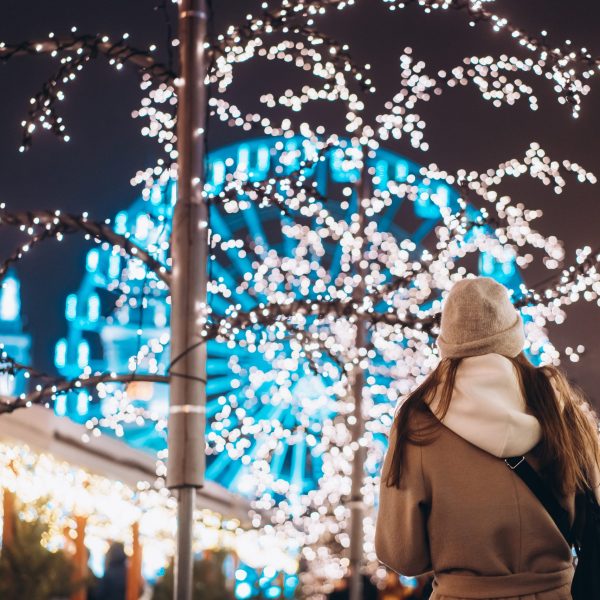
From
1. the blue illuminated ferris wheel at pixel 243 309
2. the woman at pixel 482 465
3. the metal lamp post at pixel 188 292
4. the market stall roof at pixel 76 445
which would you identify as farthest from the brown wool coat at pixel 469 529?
the blue illuminated ferris wheel at pixel 243 309

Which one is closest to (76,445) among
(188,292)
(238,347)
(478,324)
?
(188,292)

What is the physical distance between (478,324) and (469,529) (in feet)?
1.54

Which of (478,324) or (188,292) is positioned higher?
(188,292)

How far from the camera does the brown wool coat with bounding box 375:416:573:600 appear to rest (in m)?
2.28

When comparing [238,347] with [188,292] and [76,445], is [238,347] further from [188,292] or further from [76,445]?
[188,292]

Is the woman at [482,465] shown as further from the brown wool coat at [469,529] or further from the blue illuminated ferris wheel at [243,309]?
the blue illuminated ferris wheel at [243,309]

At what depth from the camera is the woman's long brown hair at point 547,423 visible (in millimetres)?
2332

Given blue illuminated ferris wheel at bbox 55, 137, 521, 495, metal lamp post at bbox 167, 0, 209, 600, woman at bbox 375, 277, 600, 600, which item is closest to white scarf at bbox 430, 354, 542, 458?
woman at bbox 375, 277, 600, 600

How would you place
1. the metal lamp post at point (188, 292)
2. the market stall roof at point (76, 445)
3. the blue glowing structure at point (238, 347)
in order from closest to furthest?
the metal lamp post at point (188, 292) < the market stall roof at point (76, 445) < the blue glowing structure at point (238, 347)

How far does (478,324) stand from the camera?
245cm

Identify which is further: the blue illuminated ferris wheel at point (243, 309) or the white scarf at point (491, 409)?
the blue illuminated ferris wheel at point (243, 309)

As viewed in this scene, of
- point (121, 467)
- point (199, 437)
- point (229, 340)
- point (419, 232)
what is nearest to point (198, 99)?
point (229, 340)

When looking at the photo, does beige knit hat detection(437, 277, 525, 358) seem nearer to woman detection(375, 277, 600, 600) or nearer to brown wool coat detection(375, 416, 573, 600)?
woman detection(375, 277, 600, 600)

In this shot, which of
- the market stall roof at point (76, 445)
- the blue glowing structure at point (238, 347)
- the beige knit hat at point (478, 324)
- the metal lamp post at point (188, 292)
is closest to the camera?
the beige knit hat at point (478, 324)
